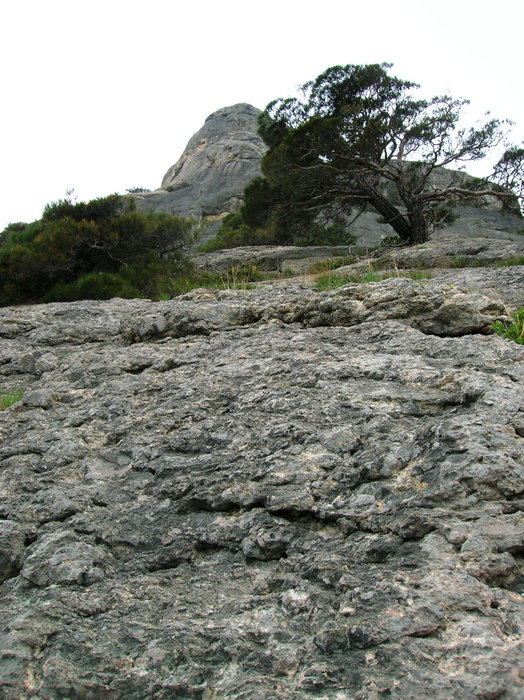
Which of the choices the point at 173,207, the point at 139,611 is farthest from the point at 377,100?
the point at 173,207

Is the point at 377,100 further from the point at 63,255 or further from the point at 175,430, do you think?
the point at 175,430

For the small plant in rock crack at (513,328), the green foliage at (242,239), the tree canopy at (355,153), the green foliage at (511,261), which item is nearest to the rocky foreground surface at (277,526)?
the small plant in rock crack at (513,328)

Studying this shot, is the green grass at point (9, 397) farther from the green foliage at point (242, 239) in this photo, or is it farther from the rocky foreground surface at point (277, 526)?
the green foliage at point (242, 239)

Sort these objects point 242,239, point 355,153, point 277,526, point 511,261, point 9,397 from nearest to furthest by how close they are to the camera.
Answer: point 277,526 → point 9,397 → point 511,261 → point 355,153 → point 242,239

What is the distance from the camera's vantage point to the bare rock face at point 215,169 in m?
38.5

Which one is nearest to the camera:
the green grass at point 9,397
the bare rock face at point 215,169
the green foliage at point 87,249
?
the green grass at point 9,397

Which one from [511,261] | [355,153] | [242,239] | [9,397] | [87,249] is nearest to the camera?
[9,397]

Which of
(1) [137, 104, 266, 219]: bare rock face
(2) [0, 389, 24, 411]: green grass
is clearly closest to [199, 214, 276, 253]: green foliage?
(1) [137, 104, 266, 219]: bare rock face

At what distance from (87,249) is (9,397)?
27.4ft

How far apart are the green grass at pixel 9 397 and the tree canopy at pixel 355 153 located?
13053 millimetres

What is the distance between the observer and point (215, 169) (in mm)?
43375

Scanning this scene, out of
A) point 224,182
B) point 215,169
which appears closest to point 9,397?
point 224,182

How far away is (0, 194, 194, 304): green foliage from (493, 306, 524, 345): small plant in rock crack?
23.0 feet

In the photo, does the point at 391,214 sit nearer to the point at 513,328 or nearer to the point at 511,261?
the point at 511,261
